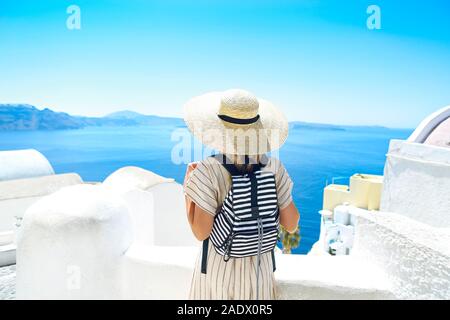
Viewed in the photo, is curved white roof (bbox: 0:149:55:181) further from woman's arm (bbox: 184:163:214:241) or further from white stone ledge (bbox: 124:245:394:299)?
woman's arm (bbox: 184:163:214:241)

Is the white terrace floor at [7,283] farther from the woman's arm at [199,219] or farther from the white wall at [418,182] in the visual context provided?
the white wall at [418,182]

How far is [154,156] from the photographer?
110000mm

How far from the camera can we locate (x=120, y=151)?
115 metres

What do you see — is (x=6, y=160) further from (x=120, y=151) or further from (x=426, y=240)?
(x=120, y=151)

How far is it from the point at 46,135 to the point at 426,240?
14064 centimetres

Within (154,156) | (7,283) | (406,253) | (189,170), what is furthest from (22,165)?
(154,156)

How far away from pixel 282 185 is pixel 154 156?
110350 millimetres

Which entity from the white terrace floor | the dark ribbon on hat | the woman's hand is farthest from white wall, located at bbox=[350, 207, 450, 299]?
the white terrace floor

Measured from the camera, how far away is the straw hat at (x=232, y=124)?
1.57 metres

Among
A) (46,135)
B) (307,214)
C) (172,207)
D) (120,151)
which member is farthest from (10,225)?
(46,135)

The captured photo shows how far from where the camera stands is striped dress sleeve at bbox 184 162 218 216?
5.03ft

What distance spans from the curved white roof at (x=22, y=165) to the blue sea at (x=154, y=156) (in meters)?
45.8

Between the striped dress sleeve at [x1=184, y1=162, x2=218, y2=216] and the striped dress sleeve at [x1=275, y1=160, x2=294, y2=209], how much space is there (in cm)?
31

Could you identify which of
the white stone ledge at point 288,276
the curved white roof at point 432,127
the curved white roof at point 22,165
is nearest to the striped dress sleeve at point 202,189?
the white stone ledge at point 288,276
